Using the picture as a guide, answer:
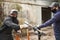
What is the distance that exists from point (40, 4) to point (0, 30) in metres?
4.75

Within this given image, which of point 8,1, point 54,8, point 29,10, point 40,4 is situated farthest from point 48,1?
point 54,8

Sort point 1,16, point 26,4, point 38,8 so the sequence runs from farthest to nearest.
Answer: point 38,8 < point 26,4 < point 1,16

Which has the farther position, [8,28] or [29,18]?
[29,18]

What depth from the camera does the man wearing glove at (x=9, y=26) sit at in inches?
130

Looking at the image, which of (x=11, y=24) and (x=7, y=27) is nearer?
(x=11, y=24)

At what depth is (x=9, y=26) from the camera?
3326mm

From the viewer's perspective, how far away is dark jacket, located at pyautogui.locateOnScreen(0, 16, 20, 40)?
3.30 meters

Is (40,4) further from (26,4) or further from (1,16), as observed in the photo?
(1,16)

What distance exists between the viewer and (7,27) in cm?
341

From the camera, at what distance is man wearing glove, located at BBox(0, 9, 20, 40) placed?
330 centimetres

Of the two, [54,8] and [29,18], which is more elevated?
[54,8]

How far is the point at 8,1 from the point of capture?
671 centimetres

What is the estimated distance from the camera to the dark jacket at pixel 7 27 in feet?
10.8

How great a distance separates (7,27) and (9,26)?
0.09 meters
